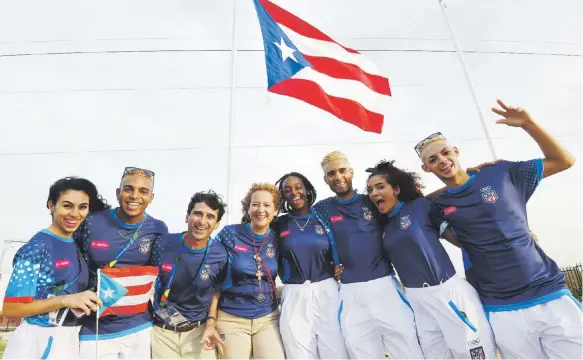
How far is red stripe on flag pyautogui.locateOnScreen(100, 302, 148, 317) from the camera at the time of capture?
3378 mm

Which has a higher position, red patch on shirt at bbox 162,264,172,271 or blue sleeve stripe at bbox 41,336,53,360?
red patch on shirt at bbox 162,264,172,271

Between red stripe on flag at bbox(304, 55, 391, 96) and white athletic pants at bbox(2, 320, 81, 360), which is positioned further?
red stripe on flag at bbox(304, 55, 391, 96)

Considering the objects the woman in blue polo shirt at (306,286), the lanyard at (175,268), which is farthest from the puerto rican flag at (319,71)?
the lanyard at (175,268)

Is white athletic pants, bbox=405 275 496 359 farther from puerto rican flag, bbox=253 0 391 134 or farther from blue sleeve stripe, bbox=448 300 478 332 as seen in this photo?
puerto rican flag, bbox=253 0 391 134

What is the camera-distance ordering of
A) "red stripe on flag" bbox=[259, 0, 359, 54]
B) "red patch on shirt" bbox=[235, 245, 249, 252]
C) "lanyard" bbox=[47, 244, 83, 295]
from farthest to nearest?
"red stripe on flag" bbox=[259, 0, 359, 54]
"red patch on shirt" bbox=[235, 245, 249, 252]
"lanyard" bbox=[47, 244, 83, 295]

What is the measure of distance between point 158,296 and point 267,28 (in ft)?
17.6

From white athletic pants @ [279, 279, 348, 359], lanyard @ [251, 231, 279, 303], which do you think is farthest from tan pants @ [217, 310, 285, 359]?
lanyard @ [251, 231, 279, 303]

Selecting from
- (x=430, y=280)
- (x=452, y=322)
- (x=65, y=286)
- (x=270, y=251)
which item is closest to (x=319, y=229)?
(x=270, y=251)

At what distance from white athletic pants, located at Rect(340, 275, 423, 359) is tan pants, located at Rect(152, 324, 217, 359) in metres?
1.53

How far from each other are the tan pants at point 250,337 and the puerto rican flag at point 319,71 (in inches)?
156

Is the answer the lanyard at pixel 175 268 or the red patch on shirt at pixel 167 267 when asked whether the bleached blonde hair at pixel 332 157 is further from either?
the red patch on shirt at pixel 167 267

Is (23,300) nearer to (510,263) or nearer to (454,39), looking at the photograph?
(510,263)

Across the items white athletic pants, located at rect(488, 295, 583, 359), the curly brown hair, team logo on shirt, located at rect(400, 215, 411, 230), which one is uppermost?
the curly brown hair

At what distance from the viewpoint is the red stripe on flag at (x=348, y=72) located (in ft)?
22.0
